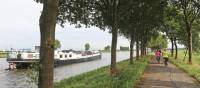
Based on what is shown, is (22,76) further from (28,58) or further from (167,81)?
(167,81)

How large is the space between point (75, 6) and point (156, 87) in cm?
944

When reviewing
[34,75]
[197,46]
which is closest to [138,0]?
[34,75]

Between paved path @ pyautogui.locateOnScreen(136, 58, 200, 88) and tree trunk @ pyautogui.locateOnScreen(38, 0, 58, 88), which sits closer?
tree trunk @ pyautogui.locateOnScreen(38, 0, 58, 88)

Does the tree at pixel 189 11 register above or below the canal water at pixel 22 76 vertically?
above

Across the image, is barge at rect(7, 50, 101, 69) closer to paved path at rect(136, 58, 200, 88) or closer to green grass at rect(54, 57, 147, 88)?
green grass at rect(54, 57, 147, 88)

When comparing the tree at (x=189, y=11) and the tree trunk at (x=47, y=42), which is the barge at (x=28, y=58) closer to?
the tree at (x=189, y=11)

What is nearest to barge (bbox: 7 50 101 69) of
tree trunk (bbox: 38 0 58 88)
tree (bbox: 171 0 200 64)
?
tree (bbox: 171 0 200 64)

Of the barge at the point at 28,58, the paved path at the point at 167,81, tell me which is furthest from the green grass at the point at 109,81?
the barge at the point at 28,58

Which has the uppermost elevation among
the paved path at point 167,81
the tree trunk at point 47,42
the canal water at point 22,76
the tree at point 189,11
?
the tree at point 189,11

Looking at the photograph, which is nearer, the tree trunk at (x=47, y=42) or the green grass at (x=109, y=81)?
the tree trunk at (x=47, y=42)

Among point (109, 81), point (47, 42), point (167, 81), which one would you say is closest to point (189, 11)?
point (167, 81)

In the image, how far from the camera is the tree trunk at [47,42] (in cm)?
1086

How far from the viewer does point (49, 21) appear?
1087cm

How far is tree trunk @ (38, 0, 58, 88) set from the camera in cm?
1086
